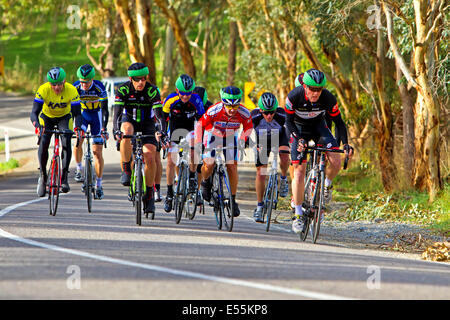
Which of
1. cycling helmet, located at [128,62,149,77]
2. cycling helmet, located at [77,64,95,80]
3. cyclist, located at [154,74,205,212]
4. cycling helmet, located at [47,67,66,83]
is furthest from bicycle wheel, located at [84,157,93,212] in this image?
cycling helmet, located at [128,62,149,77]

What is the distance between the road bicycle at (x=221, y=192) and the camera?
11047mm

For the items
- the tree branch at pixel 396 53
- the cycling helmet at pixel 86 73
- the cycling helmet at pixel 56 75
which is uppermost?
the tree branch at pixel 396 53

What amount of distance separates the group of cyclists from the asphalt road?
25.6 inches

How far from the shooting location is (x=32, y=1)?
38344 millimetres

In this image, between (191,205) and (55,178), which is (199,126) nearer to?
(191,205)

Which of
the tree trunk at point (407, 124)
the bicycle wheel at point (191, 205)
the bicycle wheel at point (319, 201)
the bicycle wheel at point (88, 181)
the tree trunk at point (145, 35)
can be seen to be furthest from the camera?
the tree trunk at point (145, 35)

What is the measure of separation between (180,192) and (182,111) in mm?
1321

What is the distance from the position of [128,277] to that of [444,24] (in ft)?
34.6

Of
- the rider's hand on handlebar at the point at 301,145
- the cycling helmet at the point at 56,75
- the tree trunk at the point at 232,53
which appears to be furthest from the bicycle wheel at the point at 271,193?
the tree trunk at the point at 232,53

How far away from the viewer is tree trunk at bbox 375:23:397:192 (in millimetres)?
19438

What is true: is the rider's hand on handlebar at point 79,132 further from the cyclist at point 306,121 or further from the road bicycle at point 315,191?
the road bicycle at point 315,191

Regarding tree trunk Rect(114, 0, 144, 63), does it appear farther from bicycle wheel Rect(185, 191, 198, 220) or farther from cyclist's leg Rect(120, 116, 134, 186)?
bicycle wheel Rect(185, 191, 198, 220)

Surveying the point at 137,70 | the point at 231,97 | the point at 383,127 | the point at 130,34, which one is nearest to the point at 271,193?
the point at 231,97

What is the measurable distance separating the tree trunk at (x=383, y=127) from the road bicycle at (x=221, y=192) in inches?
339
